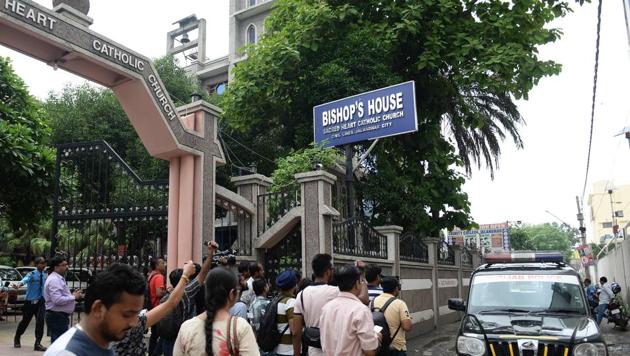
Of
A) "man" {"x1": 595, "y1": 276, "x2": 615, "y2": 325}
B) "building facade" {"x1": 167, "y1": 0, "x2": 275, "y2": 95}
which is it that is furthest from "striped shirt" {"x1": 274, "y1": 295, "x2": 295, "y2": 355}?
"building facade" {"x1": 167, "y1": 0, "x2": 275, "y2": 95}

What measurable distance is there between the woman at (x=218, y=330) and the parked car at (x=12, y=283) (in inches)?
515

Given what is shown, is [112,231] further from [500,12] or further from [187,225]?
[500,12]

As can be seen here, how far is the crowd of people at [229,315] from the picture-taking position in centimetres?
213

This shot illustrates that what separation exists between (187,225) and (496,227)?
215 feet

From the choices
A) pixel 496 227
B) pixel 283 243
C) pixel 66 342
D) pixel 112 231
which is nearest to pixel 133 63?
pixel 112 231

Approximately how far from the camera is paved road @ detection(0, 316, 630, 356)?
350 inches

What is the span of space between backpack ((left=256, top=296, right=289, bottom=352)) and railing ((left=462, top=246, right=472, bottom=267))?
1607 cm

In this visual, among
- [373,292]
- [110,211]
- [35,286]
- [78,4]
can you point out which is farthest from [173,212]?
[373,292]

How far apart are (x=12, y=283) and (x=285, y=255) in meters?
9.47

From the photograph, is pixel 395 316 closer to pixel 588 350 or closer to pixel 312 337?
pixel 312 337

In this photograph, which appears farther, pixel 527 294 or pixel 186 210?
pixel 186 210

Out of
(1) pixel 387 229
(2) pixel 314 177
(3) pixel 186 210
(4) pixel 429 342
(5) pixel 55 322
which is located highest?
(2) pixel 314 177

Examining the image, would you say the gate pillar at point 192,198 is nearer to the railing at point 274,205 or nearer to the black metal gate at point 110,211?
the black metal gate at point 110,211

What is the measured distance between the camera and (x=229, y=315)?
3357mm
